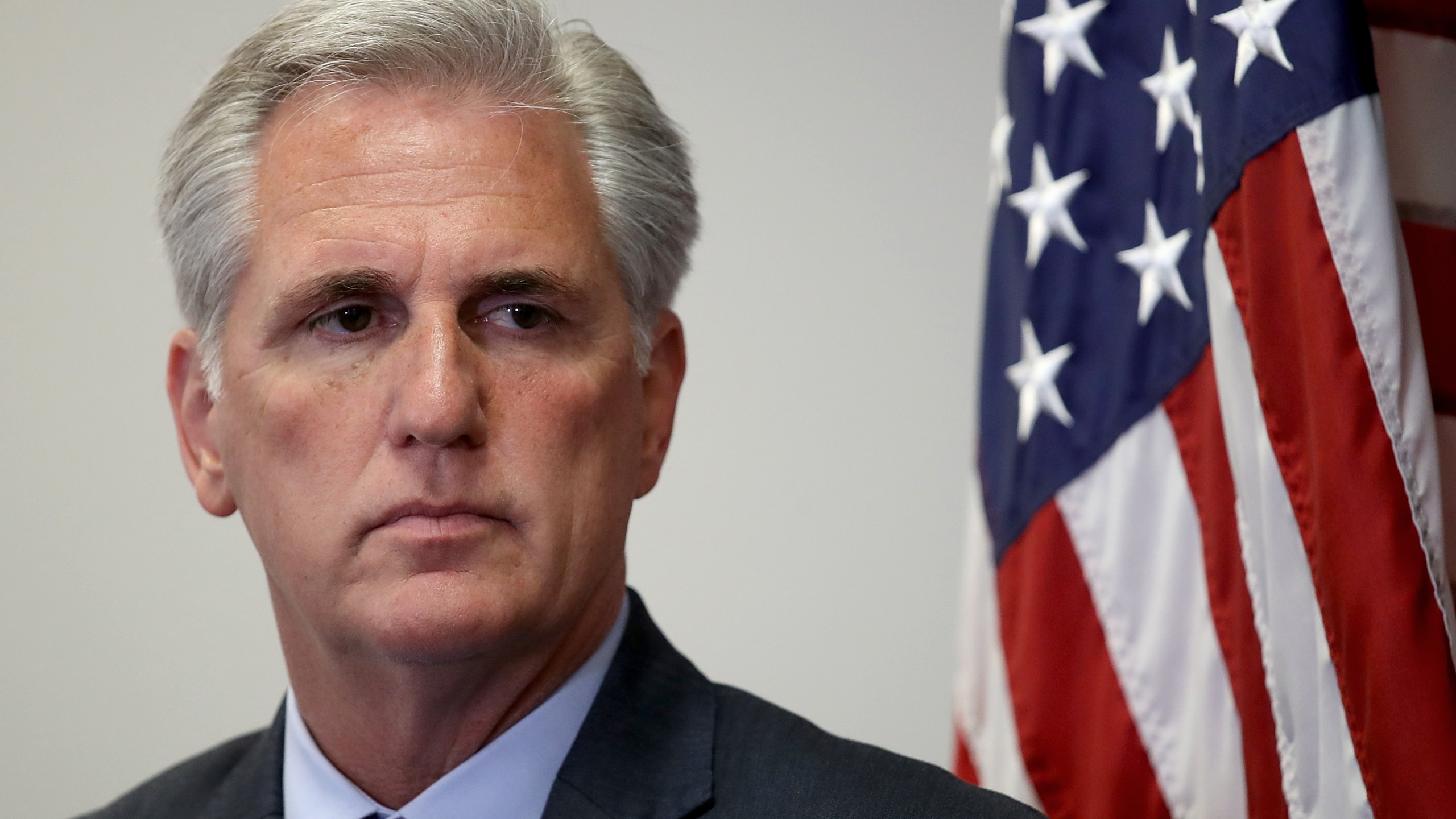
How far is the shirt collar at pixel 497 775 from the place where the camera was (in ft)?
5.29

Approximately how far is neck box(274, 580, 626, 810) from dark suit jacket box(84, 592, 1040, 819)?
77 millimetres

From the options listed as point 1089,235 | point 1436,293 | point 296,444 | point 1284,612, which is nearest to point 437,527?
point 296,444

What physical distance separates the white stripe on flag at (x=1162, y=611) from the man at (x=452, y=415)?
0.43 metres

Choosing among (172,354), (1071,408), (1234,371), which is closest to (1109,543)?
(1071,408)

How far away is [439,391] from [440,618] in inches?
9.7

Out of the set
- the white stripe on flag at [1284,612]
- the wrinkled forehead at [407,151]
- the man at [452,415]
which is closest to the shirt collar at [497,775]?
the man at [452,415]

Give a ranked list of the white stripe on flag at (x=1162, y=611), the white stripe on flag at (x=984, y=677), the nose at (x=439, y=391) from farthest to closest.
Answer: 1. the white stripe on flag at (x=984, y=677)
2. the white stripe on flag at (x=1162, y=611)
3. the nose at (x=439, y=391)

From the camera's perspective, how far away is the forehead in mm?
1567

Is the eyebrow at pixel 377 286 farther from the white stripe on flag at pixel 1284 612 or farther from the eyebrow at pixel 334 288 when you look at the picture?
the white stripe on flag at pixel 1284 612

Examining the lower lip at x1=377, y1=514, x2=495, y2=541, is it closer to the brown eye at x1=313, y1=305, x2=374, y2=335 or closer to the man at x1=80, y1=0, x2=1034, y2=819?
the man at x1=80, y1=0, x2=1034, y2=819

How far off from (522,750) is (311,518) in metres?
0.37

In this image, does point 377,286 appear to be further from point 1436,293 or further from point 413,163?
point 1436,293

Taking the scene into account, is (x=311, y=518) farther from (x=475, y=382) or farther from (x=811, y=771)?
(x=811, y=771)

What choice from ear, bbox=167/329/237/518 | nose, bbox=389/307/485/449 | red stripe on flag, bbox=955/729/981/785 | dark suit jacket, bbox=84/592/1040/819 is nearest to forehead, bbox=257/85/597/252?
nose, bbox=389/307/485/449
